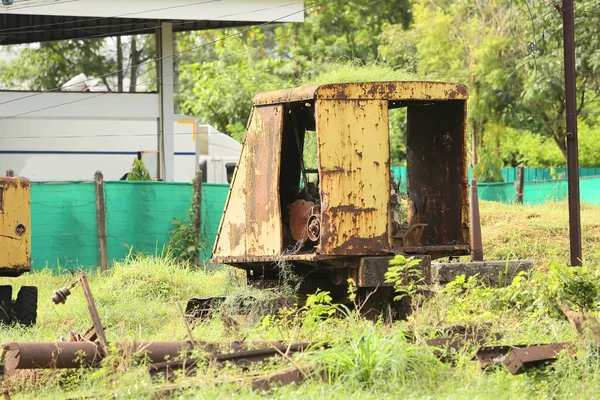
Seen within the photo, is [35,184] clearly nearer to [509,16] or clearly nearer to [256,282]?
[256,282]

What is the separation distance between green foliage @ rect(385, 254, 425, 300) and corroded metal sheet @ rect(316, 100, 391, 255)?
38 cm

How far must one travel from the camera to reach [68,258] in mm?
19094

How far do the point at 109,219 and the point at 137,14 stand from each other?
20.5 ft

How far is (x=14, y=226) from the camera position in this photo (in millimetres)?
12766

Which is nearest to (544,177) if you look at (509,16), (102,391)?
(509,16)

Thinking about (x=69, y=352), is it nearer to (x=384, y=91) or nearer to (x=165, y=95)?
(x=384, y=91)

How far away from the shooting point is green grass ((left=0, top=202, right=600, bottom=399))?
7.43 metres

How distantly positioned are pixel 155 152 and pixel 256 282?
15.9 metres

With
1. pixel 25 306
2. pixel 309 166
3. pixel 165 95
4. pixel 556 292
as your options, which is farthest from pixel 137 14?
pixel 556 292


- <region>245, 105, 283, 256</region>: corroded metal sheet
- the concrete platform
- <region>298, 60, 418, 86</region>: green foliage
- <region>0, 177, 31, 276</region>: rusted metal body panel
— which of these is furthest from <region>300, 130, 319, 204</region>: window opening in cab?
<region>298, 60, 418, 86</region>: green foliage

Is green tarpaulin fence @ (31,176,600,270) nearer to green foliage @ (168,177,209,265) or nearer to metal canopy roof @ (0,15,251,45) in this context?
green foliage @ (168,177,209,265)

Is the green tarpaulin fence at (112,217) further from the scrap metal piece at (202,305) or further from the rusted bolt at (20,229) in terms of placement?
the scrap metal piece at (202,305)

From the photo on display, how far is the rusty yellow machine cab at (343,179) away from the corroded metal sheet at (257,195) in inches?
0.4

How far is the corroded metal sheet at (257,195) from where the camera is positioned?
11422 millimetres
